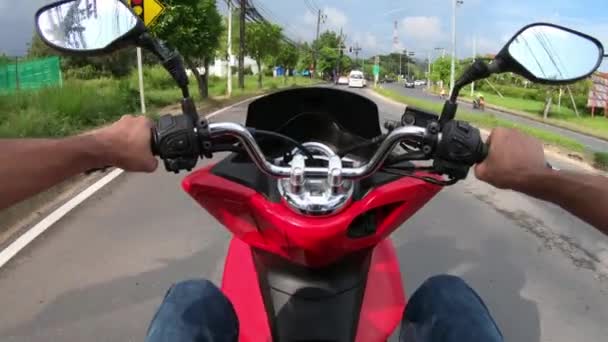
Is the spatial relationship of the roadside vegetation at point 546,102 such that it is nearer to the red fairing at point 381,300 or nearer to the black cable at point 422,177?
the red fairing at point 381,300

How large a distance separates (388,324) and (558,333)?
237 centimetres

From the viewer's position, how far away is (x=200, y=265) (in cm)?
489

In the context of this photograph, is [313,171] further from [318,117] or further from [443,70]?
[443,70]

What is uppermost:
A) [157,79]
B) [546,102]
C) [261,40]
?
[261,40]

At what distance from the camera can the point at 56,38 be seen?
1758mm

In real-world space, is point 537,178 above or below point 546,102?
above

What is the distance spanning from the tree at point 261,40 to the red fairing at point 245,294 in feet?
168

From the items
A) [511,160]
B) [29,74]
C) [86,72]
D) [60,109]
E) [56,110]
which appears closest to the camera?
[511,160]

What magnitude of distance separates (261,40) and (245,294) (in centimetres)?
5370

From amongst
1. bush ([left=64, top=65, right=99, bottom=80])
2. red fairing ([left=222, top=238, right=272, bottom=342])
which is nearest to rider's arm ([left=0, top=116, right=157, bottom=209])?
red fairing ([left=222, top=238, right=272, bottom=342])

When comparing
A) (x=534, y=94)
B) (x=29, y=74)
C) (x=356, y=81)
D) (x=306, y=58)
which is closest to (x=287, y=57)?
(x=356, y=81)

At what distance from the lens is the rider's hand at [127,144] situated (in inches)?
57.5

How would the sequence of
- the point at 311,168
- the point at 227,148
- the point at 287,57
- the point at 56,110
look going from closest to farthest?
the point at 311,168 → the point at 227,148 → the point at 56,110 → the point at 287,57

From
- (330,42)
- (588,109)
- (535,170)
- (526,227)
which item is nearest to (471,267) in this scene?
(526,227)
